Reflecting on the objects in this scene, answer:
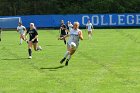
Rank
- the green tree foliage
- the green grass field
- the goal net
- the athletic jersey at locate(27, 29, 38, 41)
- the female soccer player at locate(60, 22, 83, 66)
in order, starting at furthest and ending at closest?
the green tree foliage → the goal net → the athletic jersey at locate(27, 29, 38, 41) → the female soccer player at locate(60, 22, 83, 66) → the green grass field

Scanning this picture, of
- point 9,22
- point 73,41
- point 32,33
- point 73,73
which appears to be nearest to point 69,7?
point 9,22

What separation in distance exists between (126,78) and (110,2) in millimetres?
54785

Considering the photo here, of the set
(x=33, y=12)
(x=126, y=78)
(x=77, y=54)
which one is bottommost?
(x=33, y=12)

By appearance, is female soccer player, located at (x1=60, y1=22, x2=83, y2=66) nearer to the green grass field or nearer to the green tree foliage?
the green grass field

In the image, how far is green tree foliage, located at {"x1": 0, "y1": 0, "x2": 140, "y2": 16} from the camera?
71.8 m

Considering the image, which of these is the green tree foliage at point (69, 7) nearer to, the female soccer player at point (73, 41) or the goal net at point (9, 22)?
the goal net at point (9, 22)

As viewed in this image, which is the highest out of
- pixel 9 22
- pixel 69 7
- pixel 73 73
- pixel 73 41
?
pixel 73 41

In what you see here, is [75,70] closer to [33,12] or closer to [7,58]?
[7,58]

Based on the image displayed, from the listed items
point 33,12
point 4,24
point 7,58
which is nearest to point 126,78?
point 7,58

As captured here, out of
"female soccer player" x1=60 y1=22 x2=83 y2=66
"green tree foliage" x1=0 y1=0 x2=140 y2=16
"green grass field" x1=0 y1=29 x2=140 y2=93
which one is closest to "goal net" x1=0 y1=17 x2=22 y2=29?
"green tree foliage" x1=0 y1=0 x2=140 y2=16

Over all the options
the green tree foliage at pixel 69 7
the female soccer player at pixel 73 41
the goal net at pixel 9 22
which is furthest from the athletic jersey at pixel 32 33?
the green tree foliage at pixel 69 7

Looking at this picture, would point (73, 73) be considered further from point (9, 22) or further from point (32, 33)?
point (9, 22)

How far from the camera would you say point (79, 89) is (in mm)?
15984

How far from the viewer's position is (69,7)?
72.8 m
